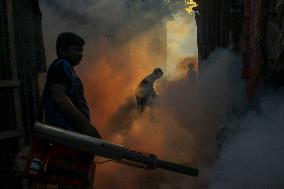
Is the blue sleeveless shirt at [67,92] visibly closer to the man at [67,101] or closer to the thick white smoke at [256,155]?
the man at [67,101]

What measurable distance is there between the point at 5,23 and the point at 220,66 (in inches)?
133

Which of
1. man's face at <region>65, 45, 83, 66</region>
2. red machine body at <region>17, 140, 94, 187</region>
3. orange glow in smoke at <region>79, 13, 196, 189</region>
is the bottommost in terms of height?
orange glow in smoke at <region>79, 13, 196, 189</region>

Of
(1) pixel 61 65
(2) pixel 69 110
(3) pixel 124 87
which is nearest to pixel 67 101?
(2) pixel 69 110

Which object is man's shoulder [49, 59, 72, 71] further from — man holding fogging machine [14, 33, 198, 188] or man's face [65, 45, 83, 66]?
man's face [65, 45, 83, 66]

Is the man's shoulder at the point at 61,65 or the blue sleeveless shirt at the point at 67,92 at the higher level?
the man's shoulder at the point at 61,65

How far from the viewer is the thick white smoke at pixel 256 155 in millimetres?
4227

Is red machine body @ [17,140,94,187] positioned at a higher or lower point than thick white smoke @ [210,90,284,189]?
higher

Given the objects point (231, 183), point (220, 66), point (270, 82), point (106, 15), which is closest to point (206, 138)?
point (220, 66)

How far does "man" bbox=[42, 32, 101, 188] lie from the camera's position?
3266 mm

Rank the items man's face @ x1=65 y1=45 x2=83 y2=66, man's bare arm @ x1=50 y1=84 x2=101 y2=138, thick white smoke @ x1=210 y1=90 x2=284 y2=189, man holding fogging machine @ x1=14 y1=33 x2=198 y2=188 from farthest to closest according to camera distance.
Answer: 1. thick white smoke @ x1=210 y1=90 x2=284 y2=189
2. man's face @ x1=65 y1=45 x2=83 y2=66
3. man's bare arm @ x1=50 y1=84 x2=101 y2=138
4. man holding fogging machine @ x1=14 y1=33 x2=198 y2=188

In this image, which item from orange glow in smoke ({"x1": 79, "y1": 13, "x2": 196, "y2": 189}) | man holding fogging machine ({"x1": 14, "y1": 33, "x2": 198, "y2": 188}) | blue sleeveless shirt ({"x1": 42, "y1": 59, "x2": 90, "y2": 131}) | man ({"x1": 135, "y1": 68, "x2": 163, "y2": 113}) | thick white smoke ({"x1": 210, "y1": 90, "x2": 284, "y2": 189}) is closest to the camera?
man holding fogging machine ({"x1": 14, "y1": 33, "x2": 198, "y2": 188})

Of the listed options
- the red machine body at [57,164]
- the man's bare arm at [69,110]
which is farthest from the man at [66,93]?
the red machine body at [57,164]

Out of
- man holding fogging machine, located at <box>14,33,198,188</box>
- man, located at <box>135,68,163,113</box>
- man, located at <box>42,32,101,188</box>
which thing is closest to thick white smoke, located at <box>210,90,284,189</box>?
man holding fogging machine, located at <box>14,33,198,188</box>

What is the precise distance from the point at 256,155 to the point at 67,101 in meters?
2.22
